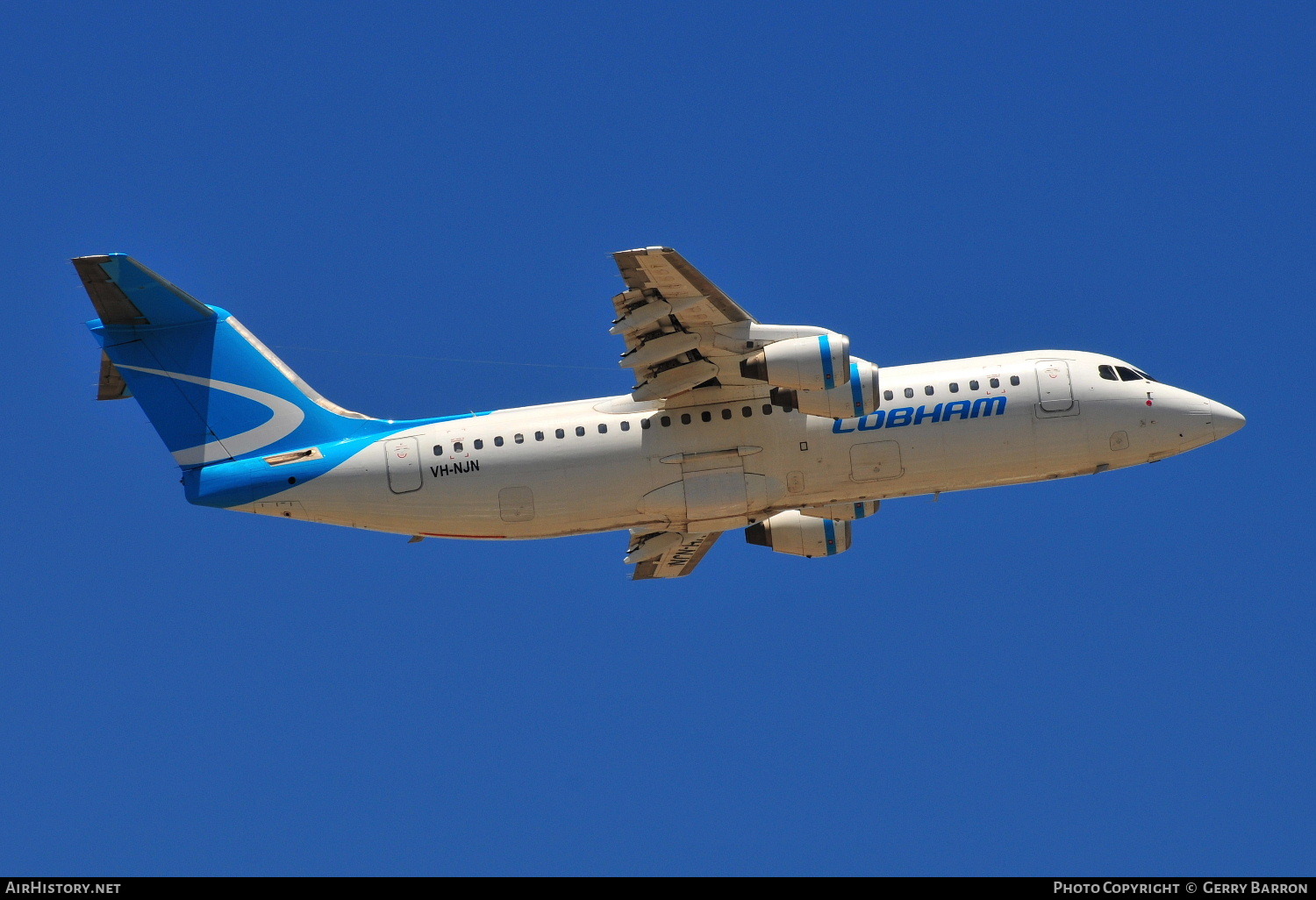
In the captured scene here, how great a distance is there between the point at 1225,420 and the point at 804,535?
22.7 ft

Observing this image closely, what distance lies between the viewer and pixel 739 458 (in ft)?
78.6

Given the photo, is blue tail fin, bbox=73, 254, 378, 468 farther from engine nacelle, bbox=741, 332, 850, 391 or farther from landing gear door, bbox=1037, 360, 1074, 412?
landing gear door, bbox=1037, 360, 1074, 412

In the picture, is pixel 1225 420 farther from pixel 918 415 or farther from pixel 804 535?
pixel 804 535

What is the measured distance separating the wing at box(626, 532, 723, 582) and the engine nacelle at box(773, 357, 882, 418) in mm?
3330

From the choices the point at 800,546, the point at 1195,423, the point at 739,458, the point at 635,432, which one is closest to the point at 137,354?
the point at 635,432

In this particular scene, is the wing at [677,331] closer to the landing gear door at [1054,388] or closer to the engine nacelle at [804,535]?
the engine nacelle at [804,535]

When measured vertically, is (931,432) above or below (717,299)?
below

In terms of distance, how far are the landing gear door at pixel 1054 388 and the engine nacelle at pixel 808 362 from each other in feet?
11.1

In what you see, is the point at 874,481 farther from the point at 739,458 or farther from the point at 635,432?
the point at 635,432

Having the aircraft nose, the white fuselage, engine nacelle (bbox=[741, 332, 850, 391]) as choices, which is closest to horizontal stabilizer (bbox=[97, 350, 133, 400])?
the white fuselage

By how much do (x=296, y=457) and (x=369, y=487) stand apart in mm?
1226

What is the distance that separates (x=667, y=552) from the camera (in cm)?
2658
